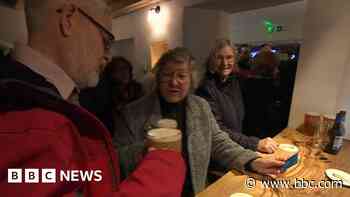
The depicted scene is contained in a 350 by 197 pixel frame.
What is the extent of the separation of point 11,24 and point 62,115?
1.77m

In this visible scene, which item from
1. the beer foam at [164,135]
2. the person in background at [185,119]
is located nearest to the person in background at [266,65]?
the person in background at [185,119]

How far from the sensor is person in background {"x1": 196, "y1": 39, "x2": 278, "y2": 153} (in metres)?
1.63

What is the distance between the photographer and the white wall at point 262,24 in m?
4.95

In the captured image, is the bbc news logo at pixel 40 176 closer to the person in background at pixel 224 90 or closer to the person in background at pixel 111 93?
the person in background at pixel 224 90

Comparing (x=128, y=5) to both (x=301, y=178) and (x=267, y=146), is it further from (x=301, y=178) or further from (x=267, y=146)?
(x=301, y=178)

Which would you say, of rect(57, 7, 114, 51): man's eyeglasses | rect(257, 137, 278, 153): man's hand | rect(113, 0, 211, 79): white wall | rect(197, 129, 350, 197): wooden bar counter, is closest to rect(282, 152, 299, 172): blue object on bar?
rect(197, 129, 350, 197): wooden bar counter

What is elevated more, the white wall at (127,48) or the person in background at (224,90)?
the white wall at (127,48)

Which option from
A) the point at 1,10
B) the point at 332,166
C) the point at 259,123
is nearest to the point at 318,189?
the point at 332,166

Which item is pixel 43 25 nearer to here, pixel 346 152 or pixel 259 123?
pixel 346 152

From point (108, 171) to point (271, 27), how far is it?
20.5ft

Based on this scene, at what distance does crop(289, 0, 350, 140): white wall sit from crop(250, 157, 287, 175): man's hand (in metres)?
0.94

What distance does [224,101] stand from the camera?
1.68 metres

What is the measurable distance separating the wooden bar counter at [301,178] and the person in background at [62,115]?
39cm

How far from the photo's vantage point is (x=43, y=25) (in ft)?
1.56
